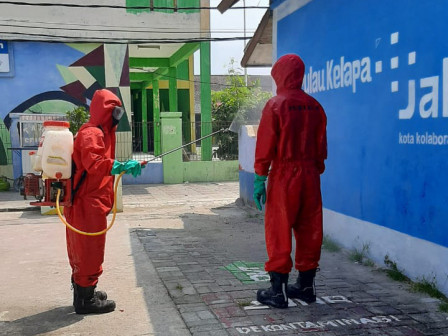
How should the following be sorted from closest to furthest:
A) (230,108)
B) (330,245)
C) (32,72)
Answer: (330,245) → (32,72) → (230,108)

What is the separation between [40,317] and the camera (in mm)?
4172

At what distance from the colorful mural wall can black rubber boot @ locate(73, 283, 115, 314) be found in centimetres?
1090

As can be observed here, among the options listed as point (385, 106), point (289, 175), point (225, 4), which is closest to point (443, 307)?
point (289, 175)

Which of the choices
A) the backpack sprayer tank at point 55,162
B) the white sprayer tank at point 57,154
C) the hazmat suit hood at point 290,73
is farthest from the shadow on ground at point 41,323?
the hazmat suit hood at point 290,73

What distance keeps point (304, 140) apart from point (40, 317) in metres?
2.64

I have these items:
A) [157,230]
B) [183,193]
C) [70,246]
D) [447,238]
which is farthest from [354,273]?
[183,193]

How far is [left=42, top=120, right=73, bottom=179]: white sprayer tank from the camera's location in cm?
395

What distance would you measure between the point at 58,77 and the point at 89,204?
444 inches

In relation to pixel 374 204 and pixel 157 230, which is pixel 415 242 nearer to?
pixel 374 204

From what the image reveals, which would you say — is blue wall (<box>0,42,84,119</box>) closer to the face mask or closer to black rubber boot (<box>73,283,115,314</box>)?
the face mask

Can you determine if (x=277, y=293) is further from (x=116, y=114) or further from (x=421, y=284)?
(x=116, y=114)

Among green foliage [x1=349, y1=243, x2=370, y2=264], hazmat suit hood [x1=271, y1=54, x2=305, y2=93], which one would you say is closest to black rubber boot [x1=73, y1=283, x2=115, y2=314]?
hazmat suit hood [x1=271, y1=54, x2=305, y2=93]

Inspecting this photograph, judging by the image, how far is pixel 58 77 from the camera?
47.1 feet

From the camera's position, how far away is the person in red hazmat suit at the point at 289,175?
13.5 feet
